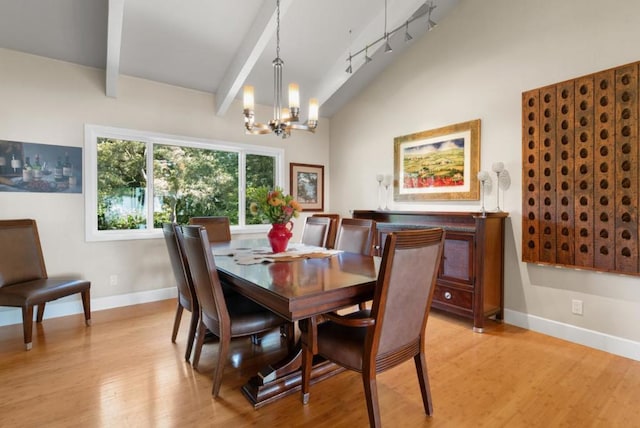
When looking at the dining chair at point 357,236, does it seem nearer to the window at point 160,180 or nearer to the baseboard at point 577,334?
the baseboard at point 577,334

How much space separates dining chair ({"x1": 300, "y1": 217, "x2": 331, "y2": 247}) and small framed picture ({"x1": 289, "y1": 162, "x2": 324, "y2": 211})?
5.48 ft

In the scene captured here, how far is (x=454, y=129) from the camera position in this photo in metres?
A: 3.68

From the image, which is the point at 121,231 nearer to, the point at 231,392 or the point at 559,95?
the point at 231,392

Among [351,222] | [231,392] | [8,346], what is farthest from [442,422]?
[8,346]

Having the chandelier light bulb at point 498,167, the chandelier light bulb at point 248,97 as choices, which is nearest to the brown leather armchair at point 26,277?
the chandelier light bulb at point 248,97

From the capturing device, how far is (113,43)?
2.95m

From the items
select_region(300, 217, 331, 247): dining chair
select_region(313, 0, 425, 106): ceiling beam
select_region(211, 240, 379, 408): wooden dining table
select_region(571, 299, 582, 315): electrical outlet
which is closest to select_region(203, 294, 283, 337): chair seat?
select_region(211, 240, 379, 408): wooden dining table

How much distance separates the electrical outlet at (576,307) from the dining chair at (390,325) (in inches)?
75.2

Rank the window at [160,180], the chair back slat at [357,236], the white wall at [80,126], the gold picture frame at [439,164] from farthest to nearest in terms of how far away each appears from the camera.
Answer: the window at [160,180] → the gold picture frame at [439,164] → the white wall at [80,126] → the chair back slat at [357,236]

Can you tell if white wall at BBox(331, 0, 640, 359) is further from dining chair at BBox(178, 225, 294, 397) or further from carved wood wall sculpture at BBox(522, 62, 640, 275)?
dining chair at BBox(178, 225, 294, 397)

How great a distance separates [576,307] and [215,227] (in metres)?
3.67

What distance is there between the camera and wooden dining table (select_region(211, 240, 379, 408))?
61.1 inches

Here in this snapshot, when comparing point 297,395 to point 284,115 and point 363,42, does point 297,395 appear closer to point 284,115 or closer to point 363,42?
point 284,115

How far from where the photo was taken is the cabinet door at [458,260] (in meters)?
3.13
